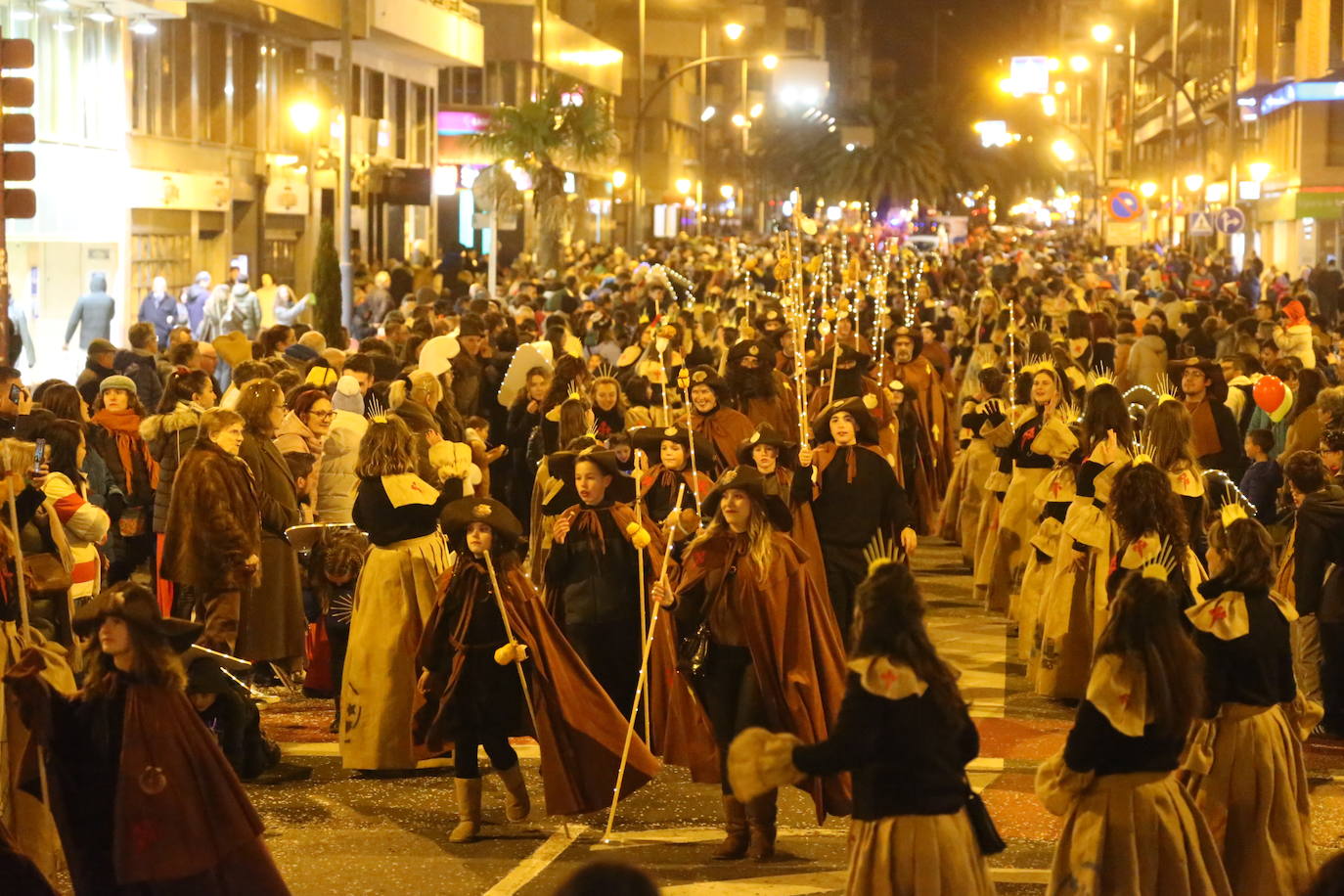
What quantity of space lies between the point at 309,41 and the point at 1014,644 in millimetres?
28285

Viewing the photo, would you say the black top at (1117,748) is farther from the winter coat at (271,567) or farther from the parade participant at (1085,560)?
the winter coat at (271,567)

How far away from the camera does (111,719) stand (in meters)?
6.71

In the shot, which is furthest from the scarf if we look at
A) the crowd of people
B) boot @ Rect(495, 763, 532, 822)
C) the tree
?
the tree

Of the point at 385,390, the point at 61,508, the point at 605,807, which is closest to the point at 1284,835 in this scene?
the point at 605,807

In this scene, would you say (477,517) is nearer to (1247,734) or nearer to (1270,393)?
(1247,734)

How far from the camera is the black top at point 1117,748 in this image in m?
6.78

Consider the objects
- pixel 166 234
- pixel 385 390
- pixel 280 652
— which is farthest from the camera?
pixel 166 234

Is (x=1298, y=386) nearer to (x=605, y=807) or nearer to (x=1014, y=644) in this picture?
Result: (x=1014, y=644)

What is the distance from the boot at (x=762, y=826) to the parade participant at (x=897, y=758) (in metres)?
2.59

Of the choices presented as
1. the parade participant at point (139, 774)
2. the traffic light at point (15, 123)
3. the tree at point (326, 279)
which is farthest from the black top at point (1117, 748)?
the tree at point (326, 279)

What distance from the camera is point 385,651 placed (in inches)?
404

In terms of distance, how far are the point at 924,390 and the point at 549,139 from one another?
1664cm

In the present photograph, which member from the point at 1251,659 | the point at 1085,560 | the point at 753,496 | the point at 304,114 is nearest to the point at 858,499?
the point at 1085,560

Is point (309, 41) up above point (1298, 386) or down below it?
above
